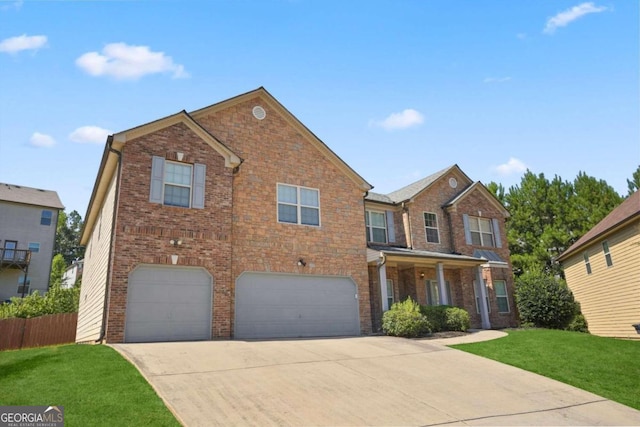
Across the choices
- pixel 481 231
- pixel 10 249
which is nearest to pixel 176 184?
pixel 481 231

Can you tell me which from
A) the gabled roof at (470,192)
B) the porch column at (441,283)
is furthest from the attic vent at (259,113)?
the gabled roof at (470,192)

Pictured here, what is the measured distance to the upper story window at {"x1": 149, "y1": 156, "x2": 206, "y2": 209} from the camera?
1374 centimetres

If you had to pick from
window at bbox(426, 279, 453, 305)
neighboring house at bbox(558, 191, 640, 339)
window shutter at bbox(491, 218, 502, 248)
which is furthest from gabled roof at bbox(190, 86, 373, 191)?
neighboring house at bbox(558, 191, 640, 339)

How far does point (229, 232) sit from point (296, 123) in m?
6.04

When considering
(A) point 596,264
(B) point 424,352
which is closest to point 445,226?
(A) point 596,264

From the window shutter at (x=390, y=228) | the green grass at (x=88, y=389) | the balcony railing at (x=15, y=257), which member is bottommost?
the green grass at (x=88, y=389)

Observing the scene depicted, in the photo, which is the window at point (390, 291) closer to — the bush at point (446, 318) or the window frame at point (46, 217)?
the bush at point (446, 318)

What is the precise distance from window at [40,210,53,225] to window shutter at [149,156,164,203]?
28842 millimetres

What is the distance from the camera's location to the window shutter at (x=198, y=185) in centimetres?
1420

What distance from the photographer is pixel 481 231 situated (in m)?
24.3

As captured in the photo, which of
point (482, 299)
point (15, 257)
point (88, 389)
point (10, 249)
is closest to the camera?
point (88, 389)

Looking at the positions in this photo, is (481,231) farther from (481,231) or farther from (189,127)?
(189,127)

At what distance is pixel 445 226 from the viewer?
76.9 feet

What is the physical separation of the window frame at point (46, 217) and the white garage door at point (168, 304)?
29.6 metres
